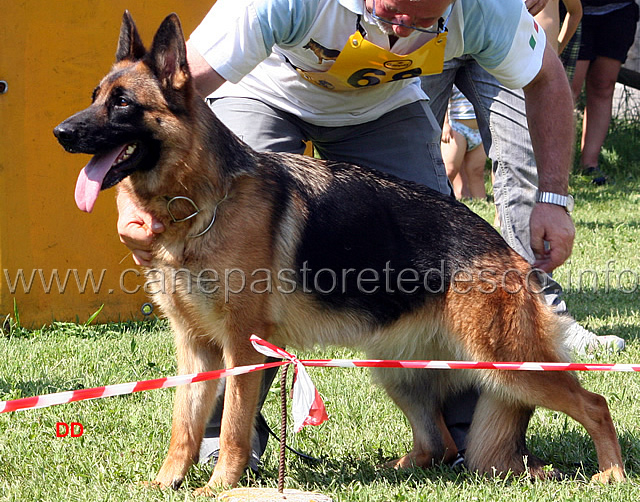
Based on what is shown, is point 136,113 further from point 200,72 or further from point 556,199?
point 556,199

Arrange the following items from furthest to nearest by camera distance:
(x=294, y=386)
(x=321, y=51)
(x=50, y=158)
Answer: (x=50, y=158) → (x=321, y=51) → (x=294, y=386)

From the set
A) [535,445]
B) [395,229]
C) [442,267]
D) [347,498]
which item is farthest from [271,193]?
[535,445]

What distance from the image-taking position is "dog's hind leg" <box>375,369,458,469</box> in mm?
3283

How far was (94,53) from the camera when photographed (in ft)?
17.3

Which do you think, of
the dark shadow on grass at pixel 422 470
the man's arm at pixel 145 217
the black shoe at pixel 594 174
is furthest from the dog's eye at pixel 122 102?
the black shoe at pixel 594 174

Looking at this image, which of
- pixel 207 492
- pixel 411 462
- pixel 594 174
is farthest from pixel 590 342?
pixel 594 174

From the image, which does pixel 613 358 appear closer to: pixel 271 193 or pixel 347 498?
pixel 347 498

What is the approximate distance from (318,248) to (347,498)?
0.94 metres

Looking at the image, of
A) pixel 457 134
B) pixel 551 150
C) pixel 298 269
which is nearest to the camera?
pixel 298 269

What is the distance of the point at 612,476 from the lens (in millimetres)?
2959

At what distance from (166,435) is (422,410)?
115 centimetres

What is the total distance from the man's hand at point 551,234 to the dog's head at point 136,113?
1.57m

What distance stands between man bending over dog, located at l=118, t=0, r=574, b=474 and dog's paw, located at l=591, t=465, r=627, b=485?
0.71 meters

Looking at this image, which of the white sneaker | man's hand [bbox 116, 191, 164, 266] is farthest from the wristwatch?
man's hand [bbox 116, 191, 164, 266]
